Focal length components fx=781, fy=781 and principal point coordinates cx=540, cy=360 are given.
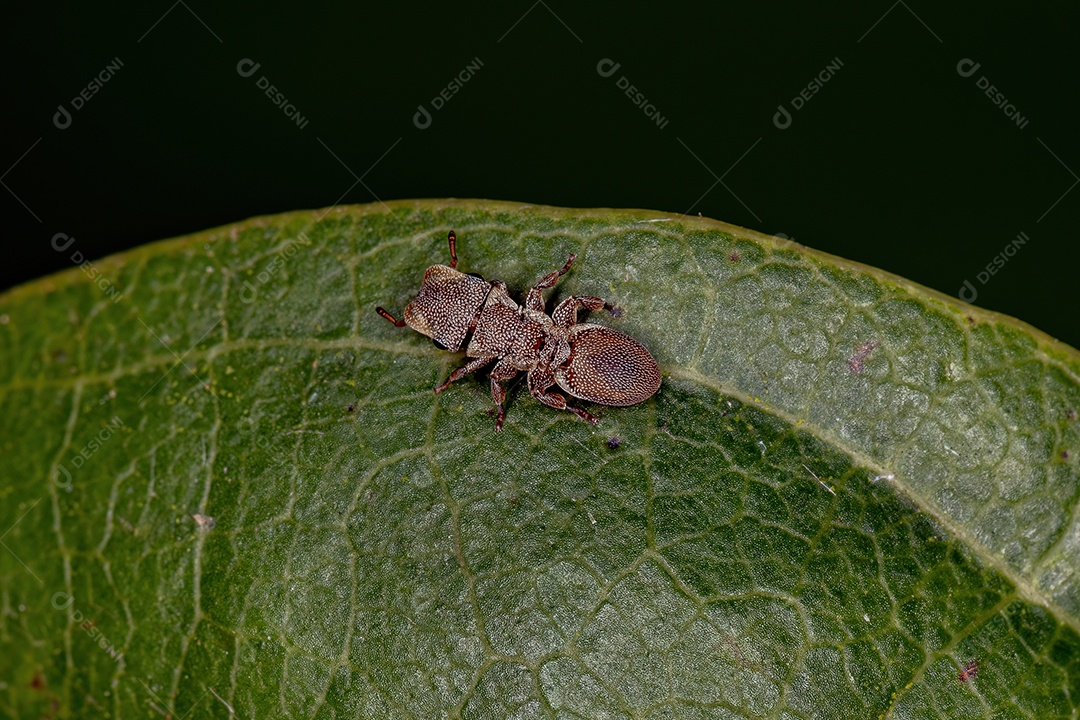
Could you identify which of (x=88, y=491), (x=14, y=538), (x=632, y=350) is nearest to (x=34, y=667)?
(x=14, y=538)

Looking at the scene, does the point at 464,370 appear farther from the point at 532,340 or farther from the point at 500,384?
the point at 532,340

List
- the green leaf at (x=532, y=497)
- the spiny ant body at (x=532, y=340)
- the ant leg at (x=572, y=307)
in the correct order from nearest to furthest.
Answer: the green leaf at (x=532, y=497) < the spiny ant body at (x=532, y=340) < the ant leg at (x=572, y=307)

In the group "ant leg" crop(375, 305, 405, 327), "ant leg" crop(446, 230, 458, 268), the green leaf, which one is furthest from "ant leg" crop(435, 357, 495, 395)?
"ant leg" crop(446, 230, 458, 268)

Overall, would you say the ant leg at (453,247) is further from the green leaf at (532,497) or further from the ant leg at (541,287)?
the ant leg at (541,287)

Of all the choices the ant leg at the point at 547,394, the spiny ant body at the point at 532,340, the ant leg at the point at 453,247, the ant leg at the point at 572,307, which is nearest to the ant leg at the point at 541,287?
the spiny ant body at the point at 532,340

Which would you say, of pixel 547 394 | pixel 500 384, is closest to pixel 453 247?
pixel 500 384

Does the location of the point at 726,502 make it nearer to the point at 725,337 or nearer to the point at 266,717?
the point at 725,337

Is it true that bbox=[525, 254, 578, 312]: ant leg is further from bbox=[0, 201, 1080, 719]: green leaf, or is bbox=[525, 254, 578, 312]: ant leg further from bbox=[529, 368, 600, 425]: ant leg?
bbox=[529, 368, 600, 425]: ant leg
